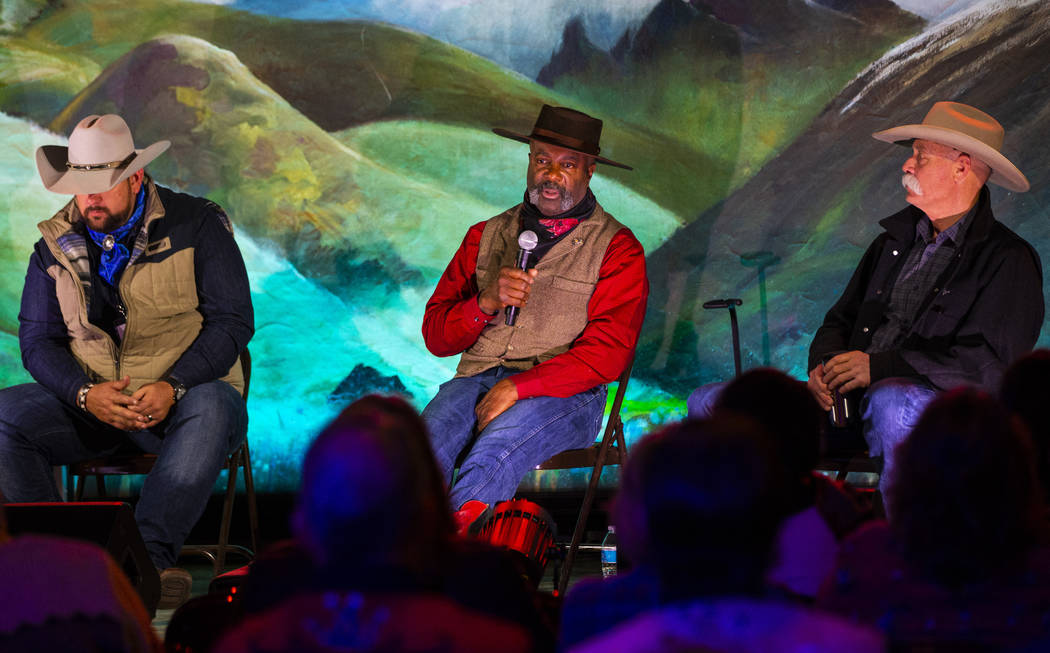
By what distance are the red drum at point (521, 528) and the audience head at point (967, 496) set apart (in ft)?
6.88

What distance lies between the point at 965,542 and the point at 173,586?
2.65 metres

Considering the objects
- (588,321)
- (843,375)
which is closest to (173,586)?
(588,321)

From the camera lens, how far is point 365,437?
1341 millimetres

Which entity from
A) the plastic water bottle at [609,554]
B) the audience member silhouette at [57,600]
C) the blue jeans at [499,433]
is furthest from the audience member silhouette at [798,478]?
the plastic water bottle at [609,554]

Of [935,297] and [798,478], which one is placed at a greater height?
[935,297]

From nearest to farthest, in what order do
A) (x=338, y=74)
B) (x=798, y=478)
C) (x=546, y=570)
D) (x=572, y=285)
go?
(x=798, y=478) < (x=572, y=285) < (x=546, y=570) < (x=338, y=74)

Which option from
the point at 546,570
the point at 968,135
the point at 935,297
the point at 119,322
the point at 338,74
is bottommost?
the point at 546,570

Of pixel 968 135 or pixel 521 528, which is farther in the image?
pixel 968 135

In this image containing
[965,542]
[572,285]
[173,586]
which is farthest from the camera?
[572,285]

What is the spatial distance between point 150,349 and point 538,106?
2.41m

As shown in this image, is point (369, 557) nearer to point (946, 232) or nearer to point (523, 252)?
point (523, 252)

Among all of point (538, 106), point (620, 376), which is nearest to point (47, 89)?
point (538, 106)

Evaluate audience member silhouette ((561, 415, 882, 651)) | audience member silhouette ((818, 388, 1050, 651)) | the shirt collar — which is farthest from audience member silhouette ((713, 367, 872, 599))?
the shirt collar

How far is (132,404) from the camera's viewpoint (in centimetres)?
378
